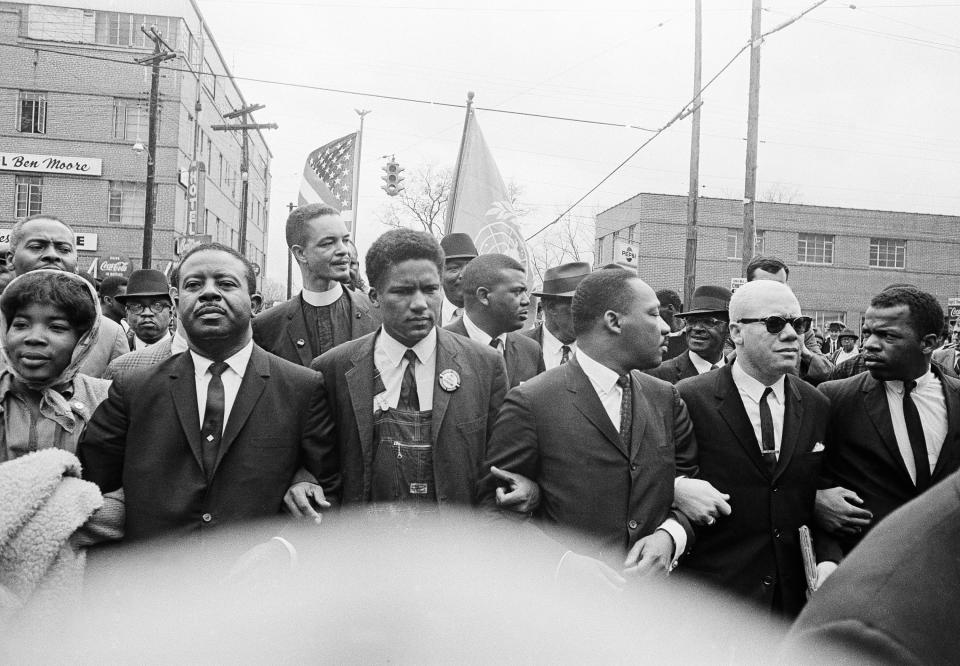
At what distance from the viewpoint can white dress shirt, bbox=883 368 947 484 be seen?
381cm

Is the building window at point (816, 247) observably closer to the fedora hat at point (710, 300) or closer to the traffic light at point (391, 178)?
the traffic light at point (391, 178)

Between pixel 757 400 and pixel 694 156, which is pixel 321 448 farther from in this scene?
pixel 694 156

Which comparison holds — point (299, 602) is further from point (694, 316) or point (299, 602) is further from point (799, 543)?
point (694, 316)

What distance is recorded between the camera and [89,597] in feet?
8.57

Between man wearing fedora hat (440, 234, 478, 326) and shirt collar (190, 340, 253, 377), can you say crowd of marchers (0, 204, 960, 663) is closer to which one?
shirt collar (190, 340, 253, 377)

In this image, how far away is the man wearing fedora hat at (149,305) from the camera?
696 cm

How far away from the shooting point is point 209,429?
3.00 m

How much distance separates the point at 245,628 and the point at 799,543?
254 cm

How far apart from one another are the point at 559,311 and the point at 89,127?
3928 cm

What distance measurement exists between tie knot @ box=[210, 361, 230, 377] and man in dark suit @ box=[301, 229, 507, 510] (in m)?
0.42

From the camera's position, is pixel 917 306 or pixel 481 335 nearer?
pixel 917 306

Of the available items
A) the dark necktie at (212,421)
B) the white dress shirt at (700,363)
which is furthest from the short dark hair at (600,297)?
the white dress shirt at (700,363)

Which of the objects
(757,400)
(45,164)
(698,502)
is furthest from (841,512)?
(45,164)

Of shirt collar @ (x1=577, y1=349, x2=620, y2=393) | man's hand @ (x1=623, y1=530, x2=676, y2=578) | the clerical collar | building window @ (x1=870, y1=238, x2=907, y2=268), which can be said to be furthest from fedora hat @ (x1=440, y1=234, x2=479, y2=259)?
building window @ (x1=870, y1=238, x2=907, y2=268)
